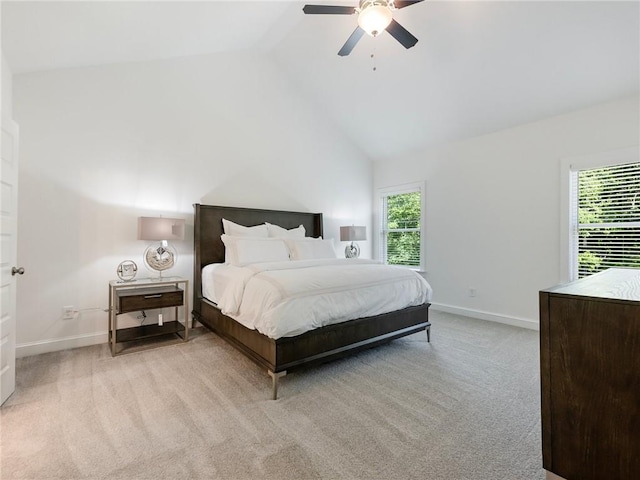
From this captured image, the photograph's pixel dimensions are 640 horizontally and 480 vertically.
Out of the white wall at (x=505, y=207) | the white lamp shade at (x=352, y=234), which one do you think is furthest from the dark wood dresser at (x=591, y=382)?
the white lamp shade at (x=352, y=234)

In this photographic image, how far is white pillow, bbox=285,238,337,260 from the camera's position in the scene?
3.98 meters

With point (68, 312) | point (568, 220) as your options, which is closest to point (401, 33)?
point (568, 220)

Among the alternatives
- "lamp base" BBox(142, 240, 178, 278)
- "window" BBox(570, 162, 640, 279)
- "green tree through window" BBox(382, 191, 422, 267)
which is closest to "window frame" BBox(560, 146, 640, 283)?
"window" BBox(570, 162, 640, 279)

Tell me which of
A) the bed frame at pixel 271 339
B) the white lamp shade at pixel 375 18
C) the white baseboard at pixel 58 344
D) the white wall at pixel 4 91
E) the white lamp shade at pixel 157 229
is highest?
the white lamp shade at pixel 375 18

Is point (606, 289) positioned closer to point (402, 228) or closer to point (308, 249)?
point (308, 249)

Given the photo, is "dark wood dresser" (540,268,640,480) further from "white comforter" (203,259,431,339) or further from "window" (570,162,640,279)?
"window" (570,162,640,279)

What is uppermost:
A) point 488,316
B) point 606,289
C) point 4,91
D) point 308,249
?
point 4,91

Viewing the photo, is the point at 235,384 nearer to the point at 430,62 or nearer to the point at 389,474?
the point at 389,474

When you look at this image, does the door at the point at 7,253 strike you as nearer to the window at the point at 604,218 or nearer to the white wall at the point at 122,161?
the white wall at the point at 122,161

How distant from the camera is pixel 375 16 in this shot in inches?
88.7

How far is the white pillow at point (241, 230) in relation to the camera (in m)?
4.03

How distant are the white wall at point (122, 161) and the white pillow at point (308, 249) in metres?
0.98

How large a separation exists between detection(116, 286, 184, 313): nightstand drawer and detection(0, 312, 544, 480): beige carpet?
0.47 m

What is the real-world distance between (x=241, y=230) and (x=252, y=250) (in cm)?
55
